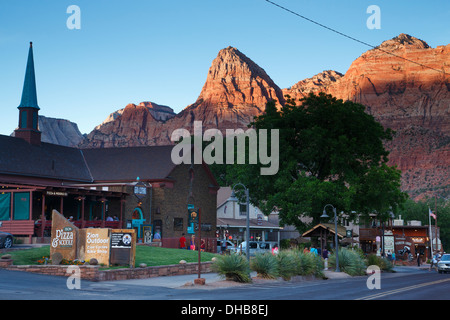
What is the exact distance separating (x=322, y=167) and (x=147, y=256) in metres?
22.6

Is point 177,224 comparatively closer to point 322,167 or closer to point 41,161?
point 41,161

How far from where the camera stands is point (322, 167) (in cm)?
4994

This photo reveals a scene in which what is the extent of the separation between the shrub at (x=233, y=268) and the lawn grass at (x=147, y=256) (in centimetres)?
441

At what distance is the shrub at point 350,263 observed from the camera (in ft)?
121

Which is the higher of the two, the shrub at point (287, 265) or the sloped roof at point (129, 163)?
the sloped roof at point (129, 163)

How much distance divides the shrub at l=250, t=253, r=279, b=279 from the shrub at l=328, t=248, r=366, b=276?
31.5 feet

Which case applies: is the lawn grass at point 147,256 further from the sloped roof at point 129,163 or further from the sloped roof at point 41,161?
the sloped roof at point 41,161

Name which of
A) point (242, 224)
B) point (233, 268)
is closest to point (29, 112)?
point (242, 224)

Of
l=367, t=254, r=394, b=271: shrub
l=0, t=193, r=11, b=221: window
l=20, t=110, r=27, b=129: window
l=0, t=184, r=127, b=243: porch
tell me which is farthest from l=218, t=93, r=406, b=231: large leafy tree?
l=0, t=193, r=11, b=221: window

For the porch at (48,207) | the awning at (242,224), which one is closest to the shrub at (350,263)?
the porch at (48,207)

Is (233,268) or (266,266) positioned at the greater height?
(233,268)

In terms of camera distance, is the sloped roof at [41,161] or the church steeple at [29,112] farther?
the church steeple at [29,112]

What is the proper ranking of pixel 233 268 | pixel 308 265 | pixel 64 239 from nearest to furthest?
1. pixel 233 268
2. pixel 64 239
3. pixel 308 265
